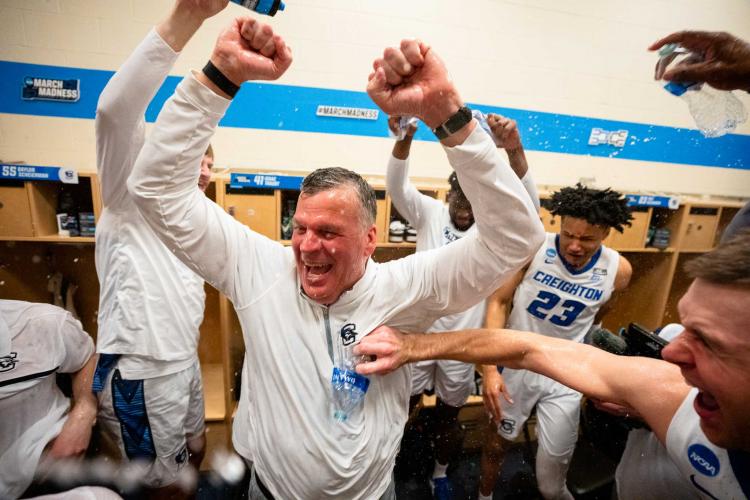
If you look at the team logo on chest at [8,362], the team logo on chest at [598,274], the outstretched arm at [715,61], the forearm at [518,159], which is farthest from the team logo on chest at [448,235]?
the team logo on chest at [8,362]

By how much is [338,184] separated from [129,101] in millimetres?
637

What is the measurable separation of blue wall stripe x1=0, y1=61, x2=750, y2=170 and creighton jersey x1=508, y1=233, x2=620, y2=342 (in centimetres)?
154

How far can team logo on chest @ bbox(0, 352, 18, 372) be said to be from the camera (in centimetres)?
117

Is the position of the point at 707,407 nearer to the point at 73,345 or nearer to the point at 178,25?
the point at 178,25

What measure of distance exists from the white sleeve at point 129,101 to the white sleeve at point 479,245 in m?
0.83

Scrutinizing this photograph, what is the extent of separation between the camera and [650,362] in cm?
113

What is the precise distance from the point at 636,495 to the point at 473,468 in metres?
1.45

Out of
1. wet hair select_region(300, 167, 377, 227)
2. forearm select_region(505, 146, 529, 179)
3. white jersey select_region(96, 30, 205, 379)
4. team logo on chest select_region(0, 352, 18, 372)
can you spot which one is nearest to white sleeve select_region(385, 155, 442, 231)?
forearm select_region(505, 146, 529, 179)

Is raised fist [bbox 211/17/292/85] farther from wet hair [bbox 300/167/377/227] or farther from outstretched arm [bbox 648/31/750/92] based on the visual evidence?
outstretched arm [bbox 648/31/750/92]

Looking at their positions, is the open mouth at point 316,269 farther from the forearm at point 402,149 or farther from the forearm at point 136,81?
the forearm at point 402,149

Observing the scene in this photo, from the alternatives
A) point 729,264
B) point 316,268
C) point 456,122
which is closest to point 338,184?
point 316,268

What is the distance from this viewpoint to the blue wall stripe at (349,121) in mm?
2432

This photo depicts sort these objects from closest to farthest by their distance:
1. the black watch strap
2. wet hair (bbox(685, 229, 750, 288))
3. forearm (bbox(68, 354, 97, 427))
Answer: wet hair (bbox(685, 229, 750, 288)), the black watch strap, forearm (bbox(68, 354, 97, 427))

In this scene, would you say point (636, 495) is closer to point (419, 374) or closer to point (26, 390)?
point (419, 374)
